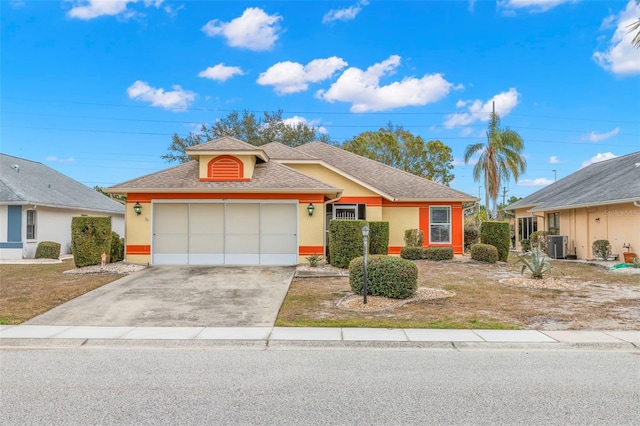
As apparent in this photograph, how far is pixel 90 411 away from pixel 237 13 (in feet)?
58.4

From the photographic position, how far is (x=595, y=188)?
2072 centimetres

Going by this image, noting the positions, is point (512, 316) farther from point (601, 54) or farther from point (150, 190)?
point (601, 54)

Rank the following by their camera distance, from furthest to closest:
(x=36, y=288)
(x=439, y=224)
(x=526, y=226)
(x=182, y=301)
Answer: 1. (x=526, y=226)
2. (x=439, y=224)
3. (x=36, y=288)
4. (x=182, y=301)

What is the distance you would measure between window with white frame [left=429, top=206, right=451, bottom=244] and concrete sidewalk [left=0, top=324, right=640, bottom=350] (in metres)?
13.5

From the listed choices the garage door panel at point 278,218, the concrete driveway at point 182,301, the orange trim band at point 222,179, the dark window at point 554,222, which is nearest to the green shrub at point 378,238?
the garage door panel at point 278,218

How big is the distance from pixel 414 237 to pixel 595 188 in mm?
9706

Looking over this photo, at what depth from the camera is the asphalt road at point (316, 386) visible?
3.86m

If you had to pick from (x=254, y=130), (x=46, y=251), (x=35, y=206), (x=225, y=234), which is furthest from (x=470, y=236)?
(x=254, y=130)

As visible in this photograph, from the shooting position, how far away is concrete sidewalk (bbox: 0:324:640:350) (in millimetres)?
6375

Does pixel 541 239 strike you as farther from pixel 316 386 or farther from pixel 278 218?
pixel 316 386

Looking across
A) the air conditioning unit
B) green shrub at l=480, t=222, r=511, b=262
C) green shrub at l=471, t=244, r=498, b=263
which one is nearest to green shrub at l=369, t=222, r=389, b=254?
green shrub at l=471, t=244, r=498, b=263

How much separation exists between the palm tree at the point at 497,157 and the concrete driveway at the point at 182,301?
2005 centimetres

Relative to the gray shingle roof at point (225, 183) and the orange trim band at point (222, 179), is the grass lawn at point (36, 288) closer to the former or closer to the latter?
the gray shingle roof at point (225, 183)

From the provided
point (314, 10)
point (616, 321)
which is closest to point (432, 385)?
point (616, 321)
